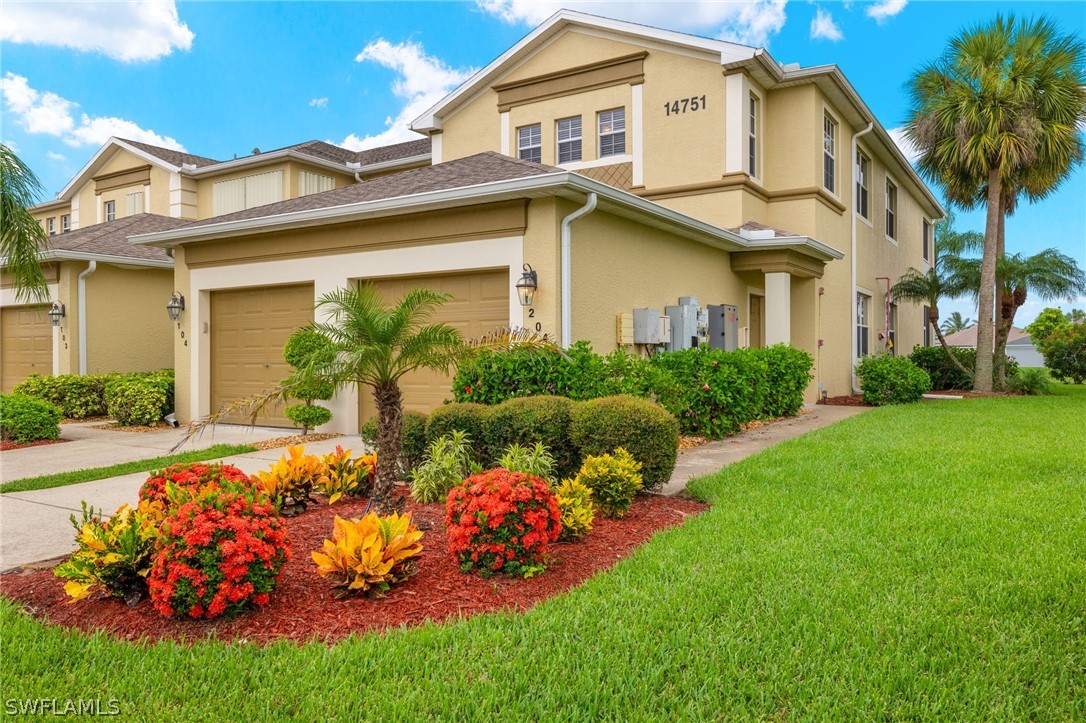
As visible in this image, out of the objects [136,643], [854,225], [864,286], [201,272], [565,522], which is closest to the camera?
[136,643]

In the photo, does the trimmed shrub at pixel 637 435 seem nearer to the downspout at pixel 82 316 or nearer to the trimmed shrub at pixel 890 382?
the trimmed shrub at pixel 890 382

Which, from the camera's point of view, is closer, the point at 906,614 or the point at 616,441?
the point at 906,614

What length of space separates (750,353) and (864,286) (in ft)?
29.9

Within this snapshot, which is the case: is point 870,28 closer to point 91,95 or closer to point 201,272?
point 201,272

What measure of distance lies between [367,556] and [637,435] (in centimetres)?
297

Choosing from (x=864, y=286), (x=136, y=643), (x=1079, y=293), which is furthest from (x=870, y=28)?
(x=136, y=643)

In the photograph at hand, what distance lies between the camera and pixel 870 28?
1606 cm

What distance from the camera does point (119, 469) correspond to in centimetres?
818

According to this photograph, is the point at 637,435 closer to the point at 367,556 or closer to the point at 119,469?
the point at 367,556

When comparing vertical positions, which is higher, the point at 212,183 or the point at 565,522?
the point at 212,183

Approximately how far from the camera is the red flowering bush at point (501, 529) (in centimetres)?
423

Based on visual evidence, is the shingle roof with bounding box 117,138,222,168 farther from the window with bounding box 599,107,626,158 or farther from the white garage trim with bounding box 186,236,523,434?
the window with bounding box 599,107,626,158

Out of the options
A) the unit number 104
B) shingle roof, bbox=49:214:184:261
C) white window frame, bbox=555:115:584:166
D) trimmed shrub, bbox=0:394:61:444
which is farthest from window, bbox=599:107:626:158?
trimmed shrub, bbox=0:394:61:444

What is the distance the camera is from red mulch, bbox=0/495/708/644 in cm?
355
